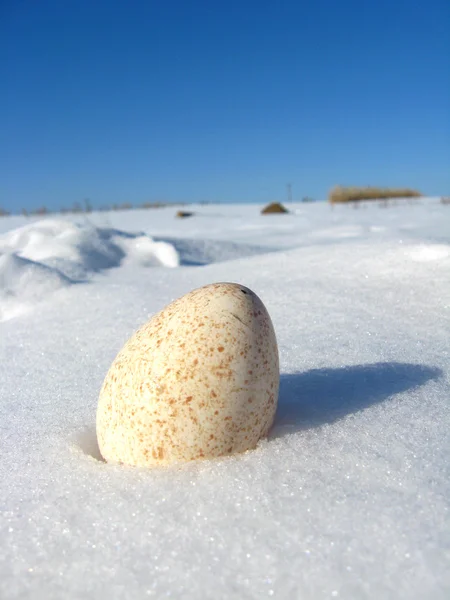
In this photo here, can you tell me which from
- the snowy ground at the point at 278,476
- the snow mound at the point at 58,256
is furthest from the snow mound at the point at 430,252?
the snow mound at the point at 58,256

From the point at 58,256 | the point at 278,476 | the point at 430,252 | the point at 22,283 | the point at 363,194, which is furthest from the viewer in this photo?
the point at 363,194

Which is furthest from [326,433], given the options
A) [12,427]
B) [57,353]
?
[57,353]

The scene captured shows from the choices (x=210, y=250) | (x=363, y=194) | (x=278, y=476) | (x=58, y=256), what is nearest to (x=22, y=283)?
(x=58, y=256)

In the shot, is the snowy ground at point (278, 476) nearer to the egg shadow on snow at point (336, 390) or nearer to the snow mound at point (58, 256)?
the egg shadow on snow at point (336, 390)

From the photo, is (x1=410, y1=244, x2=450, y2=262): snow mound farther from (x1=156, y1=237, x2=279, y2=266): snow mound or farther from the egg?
(x1=156, y1=237, x2=279, y2=266): snow mound

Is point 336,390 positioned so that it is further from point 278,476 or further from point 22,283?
point 22,283

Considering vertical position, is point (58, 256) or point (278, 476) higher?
point (58, 256)

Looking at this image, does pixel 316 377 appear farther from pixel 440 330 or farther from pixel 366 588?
pixel 366 588
